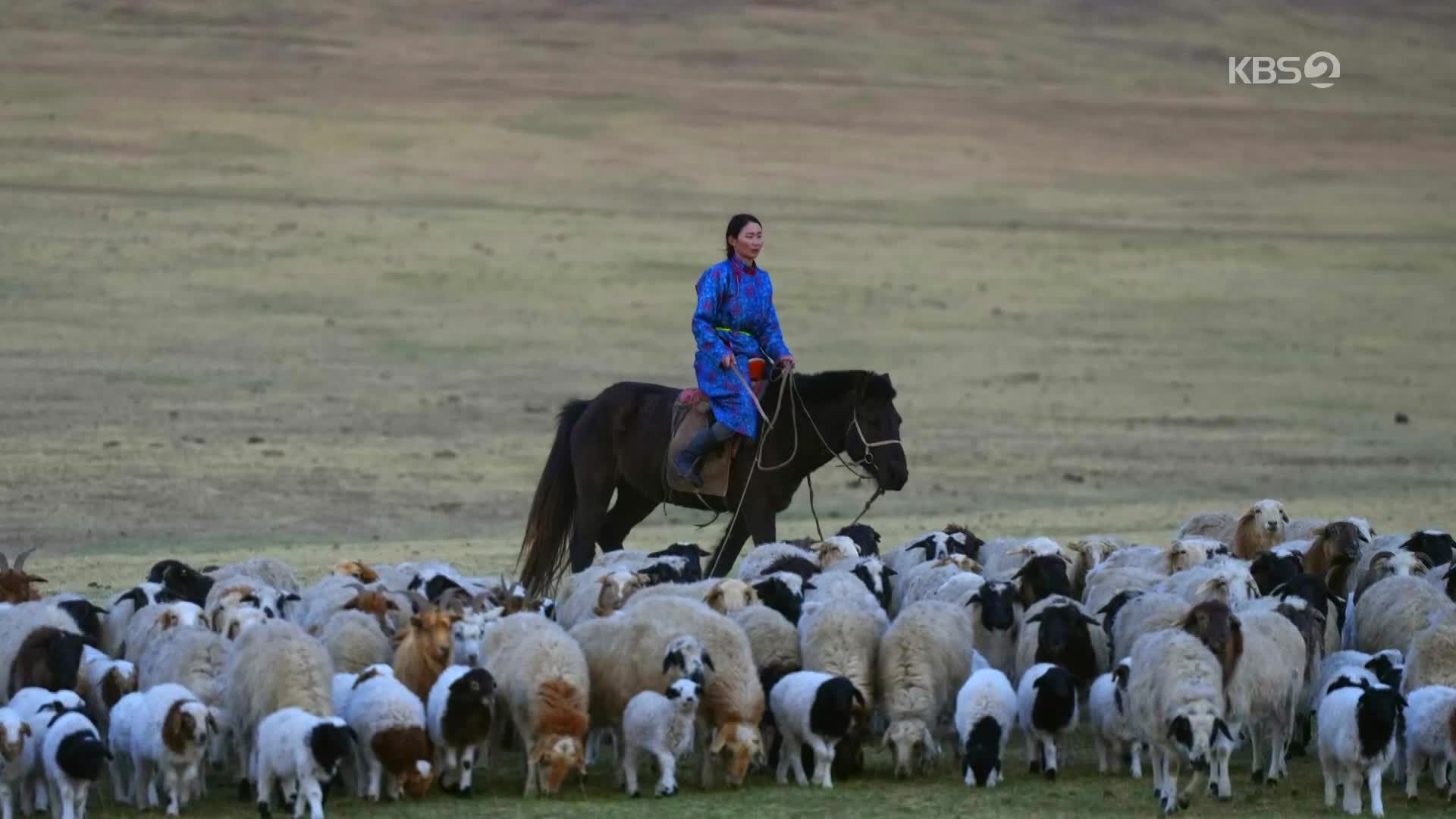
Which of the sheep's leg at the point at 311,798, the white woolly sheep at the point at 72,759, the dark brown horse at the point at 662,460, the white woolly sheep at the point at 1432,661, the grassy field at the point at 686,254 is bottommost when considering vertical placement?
the sheep's leg at the point at 311,798

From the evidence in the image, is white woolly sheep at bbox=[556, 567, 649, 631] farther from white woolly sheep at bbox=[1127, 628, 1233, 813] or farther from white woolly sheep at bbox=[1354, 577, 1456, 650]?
white woolly sheep at bbox=[1354, 577, 1456, 650]

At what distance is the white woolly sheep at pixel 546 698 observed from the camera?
34.4 ft

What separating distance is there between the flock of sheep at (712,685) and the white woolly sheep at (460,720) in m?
0.01

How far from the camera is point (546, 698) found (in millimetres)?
10500

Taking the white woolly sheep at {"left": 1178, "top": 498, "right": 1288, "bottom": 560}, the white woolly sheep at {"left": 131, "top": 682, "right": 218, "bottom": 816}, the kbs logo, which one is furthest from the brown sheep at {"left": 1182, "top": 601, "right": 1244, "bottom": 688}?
the kbs logo

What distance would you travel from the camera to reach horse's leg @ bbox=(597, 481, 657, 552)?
1600 centimetres

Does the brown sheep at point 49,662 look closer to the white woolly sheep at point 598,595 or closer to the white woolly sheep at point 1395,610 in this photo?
the white woolly sheep at point 598,595

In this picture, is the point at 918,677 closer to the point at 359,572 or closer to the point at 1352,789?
the point at 1352,789

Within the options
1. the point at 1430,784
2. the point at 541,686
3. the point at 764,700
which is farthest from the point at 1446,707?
the point at 541,686

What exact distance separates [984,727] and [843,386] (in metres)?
4.15

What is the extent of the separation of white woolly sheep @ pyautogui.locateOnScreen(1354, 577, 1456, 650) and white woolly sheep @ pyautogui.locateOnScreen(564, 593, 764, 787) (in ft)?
11.2

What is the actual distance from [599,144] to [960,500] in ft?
82.9

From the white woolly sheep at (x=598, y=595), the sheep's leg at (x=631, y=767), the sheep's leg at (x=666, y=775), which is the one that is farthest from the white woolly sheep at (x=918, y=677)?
the white woolly sheep at (x=598, y=595)

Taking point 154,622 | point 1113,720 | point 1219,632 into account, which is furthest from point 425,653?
point 1219,632
